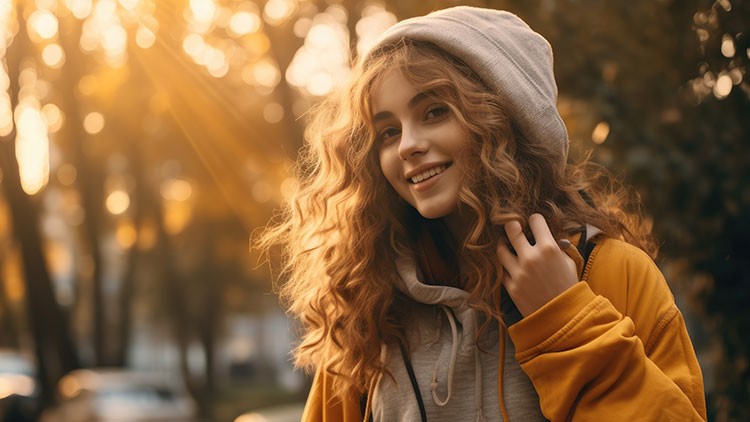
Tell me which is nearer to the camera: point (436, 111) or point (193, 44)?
point (436, 111)

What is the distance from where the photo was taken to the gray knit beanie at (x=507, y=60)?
2.46 m

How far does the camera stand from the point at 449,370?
239cm

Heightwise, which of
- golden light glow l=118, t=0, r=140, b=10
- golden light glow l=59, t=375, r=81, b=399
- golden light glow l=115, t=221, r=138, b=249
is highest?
golden light glow l=115, t=221, r=138, b=249

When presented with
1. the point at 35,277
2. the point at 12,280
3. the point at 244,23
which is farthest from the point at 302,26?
the point at 12,280

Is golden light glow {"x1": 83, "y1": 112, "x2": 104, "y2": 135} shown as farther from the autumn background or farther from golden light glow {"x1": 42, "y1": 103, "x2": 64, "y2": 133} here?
golden light glow {"x1": 42, "y1": 103, "x2": 64, "y2": 133}

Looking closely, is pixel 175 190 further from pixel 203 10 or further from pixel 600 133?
pixel 600 133

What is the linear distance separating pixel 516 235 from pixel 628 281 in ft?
0.97

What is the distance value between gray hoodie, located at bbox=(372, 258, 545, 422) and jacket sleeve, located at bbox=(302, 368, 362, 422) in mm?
119

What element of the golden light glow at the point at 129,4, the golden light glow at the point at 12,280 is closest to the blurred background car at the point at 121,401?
the golden light glow at the point at 129,4

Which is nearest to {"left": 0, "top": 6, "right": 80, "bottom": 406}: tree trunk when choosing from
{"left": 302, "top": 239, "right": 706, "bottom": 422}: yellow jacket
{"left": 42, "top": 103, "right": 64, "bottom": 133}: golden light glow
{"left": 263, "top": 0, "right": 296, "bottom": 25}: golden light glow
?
{"left": 42, "top": 103, "right": 64, "bottom": 133}: golden light glow

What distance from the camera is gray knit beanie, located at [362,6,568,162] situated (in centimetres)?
246

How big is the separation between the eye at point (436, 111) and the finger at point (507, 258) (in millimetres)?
406

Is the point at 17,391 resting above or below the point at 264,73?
above

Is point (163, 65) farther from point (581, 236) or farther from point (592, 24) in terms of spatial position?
point (581, 236)
